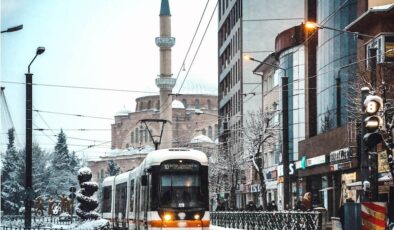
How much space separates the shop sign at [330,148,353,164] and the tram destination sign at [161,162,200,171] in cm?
1393

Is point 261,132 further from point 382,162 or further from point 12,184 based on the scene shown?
point 12,184

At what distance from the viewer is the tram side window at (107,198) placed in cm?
4317

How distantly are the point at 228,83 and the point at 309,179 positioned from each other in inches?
1456

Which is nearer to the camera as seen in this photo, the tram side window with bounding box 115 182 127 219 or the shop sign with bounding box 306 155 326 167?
the tram side window with bounding box 115 182 127 219

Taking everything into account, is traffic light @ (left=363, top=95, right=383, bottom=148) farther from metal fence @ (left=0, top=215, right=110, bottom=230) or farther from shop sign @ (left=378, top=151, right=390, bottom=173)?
shop sign @ (left=378, top=151, right=390, bottom=173)

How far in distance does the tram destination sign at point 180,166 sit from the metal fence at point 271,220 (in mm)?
4009

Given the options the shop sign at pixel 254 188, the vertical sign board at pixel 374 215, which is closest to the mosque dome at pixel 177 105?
the shop sign at pixel 254 188

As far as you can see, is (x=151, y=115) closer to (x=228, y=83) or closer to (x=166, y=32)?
(x=166, y=32)

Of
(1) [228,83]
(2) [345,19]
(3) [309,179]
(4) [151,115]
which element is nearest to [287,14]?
(1) [228,83]

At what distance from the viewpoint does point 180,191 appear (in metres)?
27.2

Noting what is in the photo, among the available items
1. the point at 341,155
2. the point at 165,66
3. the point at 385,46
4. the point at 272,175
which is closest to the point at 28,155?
the point at 385,46

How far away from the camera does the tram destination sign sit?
2742 centimetres

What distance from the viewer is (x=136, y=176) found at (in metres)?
32.3

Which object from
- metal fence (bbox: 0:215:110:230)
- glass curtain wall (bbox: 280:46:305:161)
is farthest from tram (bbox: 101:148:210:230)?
glass curtain wall (bbox: 280:46:305:161)
